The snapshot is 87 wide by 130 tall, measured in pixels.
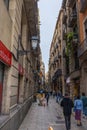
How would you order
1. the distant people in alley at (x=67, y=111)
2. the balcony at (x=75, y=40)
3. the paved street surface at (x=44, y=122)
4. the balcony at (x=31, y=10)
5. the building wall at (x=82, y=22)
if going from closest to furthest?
the distant people in alley at (x=67, y=111) < the paved street surface at (x=44, y=122) < the balcony at (x=31, y=10) < the building wall at (x=82, y=22) < the balcony at (x=75, y=40)

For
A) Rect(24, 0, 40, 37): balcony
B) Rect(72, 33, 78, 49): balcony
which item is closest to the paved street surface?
Rect(24, 0, 40, 37): balcony

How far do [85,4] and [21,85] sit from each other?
912cm

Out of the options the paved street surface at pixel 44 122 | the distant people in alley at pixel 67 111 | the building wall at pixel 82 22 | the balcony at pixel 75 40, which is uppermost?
the building wall at pixel 82 22

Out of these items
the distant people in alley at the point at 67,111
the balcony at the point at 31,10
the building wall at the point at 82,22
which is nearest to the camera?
the distant people in alley at the point at 67,111

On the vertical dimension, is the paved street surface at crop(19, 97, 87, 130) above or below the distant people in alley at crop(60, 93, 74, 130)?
below

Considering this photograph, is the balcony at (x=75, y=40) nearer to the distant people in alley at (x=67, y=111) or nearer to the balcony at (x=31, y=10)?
the balcony at (x=31, y=10)

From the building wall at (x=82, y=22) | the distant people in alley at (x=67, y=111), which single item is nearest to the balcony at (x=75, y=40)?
the building wall at (x=82, y=22)

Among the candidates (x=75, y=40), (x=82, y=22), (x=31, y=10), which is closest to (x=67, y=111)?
(x=31, y=10)

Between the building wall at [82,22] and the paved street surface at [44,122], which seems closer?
the paved street surface at [44,122]

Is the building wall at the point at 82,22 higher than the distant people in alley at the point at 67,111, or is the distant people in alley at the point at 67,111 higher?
the building wall at the point at 82,22

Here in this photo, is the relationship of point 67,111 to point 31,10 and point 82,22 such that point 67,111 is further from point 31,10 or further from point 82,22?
point 82,22

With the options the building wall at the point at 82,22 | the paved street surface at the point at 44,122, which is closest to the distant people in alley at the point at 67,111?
the paved street surface at the point at 44,122

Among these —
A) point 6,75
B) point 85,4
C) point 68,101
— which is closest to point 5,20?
point 6,75

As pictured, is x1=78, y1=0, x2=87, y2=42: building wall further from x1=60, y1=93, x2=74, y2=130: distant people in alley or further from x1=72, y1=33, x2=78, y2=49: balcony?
x1=60, y1=93, x2=74, y2=130: distant people in alley
